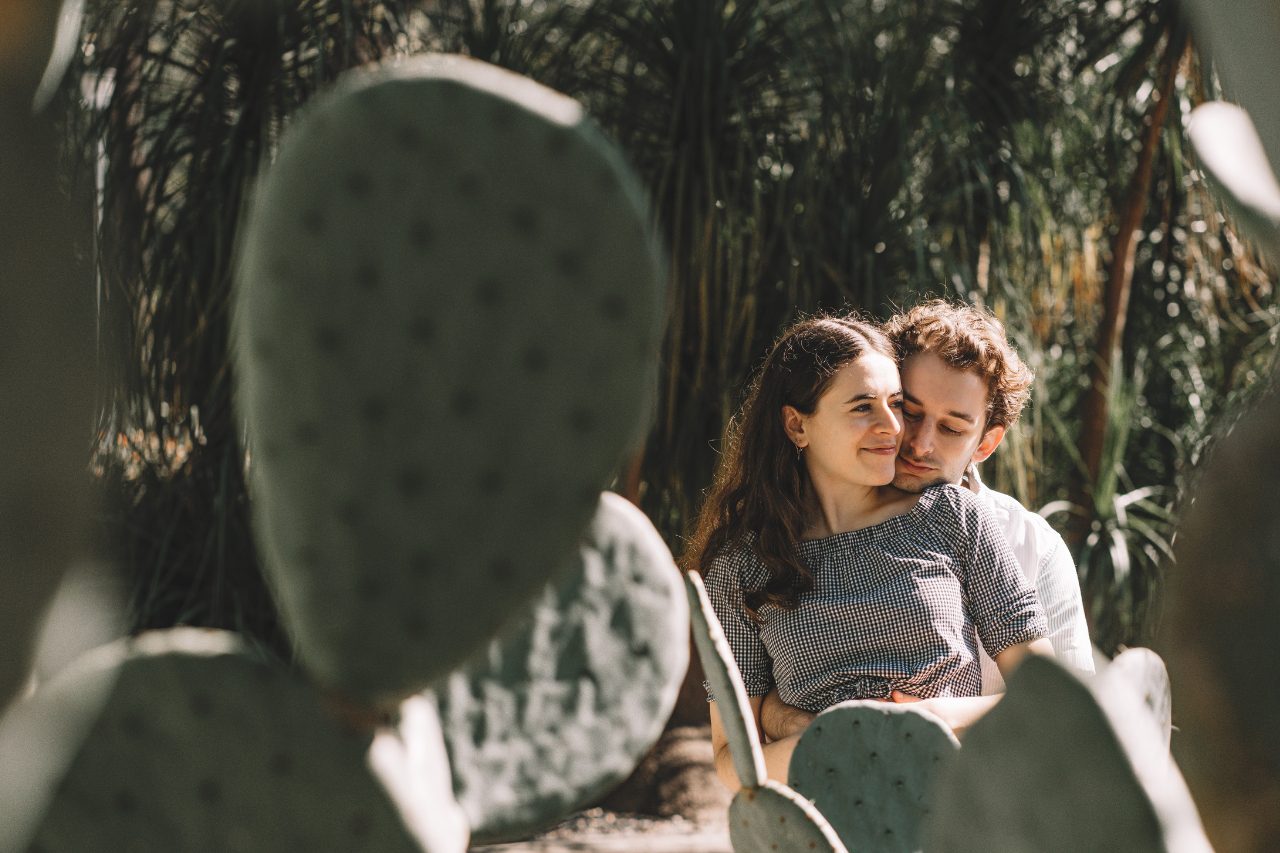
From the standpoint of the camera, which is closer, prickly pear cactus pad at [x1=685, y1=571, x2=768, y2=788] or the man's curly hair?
prickly pear cactus pad at [x1=685, y1=571, x2=768, y2=788]

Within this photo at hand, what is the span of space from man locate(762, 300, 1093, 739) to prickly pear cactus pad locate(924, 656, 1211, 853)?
0.97m

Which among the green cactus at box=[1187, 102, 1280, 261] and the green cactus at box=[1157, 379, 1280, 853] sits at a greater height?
the green cactus at box=[1187, 102, 1280, 261]

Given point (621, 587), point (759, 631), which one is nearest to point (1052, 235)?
point (759, 631)

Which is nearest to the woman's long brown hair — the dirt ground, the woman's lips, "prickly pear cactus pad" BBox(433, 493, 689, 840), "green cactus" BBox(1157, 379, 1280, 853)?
the woman's lips

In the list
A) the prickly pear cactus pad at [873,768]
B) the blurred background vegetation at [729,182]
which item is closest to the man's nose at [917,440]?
the prickly pear cactus pad at [873,768]

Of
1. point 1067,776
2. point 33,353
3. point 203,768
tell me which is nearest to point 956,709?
point 1067,776

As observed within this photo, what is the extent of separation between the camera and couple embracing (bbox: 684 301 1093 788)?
A: 1.79 metres

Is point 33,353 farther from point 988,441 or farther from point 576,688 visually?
point 988,441

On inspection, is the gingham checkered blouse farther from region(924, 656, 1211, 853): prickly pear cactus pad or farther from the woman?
region(924, 656, 1211, 853): prickly pear cactus pad

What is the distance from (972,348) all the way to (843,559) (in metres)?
0.40

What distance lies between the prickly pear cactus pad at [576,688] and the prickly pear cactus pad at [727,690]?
6cm

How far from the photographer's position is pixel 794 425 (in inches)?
79.7

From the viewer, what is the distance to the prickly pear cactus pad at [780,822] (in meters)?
1.25

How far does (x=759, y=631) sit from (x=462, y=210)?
1.17m
